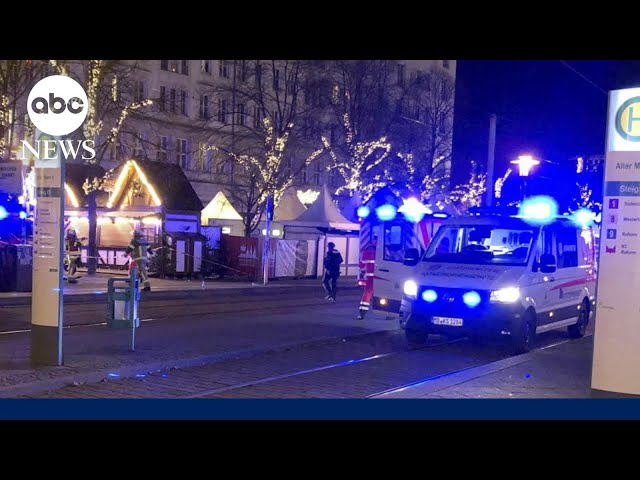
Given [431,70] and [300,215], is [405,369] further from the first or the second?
[431,70]

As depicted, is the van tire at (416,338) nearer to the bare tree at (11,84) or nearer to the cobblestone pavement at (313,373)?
the cobblestone pavement at (313,373)

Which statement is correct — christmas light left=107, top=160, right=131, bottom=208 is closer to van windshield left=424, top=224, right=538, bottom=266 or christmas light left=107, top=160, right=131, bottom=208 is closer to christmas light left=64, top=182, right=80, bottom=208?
christmas light left=64, top=182, right=80, bottom=208

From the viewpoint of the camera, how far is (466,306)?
12.5 metres

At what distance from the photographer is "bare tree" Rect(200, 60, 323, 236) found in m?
36.3

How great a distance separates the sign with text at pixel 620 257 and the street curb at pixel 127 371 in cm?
568

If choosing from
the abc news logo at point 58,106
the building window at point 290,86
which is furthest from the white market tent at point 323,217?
the abc news logo at point 58,106

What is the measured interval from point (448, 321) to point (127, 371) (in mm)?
5434

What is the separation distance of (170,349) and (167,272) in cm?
1806

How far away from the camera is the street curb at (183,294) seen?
1950 cm

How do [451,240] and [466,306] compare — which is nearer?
[466,306]

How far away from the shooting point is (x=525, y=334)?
1285cm
